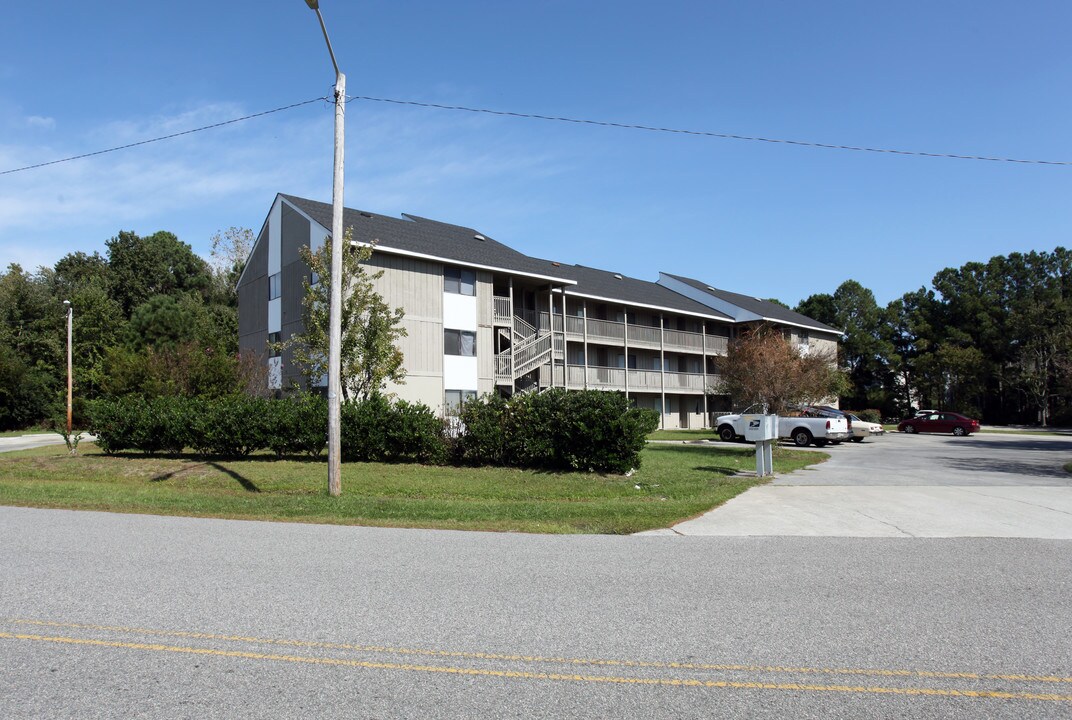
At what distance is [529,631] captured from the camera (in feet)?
17.3

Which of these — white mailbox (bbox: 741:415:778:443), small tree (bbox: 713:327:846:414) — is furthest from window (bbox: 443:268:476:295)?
white mailbox (bbox: 741:415:778:443)

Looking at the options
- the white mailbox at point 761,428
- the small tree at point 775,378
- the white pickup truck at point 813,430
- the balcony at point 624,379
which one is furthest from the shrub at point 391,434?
the balcony at point 624,379

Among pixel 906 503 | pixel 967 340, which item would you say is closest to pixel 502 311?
pixel 906 503

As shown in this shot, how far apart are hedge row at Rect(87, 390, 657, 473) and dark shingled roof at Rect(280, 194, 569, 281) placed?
30.3 feet

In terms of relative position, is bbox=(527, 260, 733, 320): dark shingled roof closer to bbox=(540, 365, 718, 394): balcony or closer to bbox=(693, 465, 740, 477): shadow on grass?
bbox=(540, 365, 718, 394): balcony

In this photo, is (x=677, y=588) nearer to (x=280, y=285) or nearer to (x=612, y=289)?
(x=280, y=285)

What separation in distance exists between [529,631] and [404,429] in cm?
1263

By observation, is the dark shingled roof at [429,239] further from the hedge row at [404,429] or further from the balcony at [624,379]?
the hedge row at [404,429]

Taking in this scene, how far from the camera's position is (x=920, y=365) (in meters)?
67.8

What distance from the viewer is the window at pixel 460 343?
28837mm

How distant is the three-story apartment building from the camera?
27.9 metres

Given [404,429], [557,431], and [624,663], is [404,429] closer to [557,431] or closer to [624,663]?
[557,431]

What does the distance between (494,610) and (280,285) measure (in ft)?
89.9

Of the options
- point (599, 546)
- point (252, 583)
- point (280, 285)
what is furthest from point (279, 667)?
point (280, 285)
